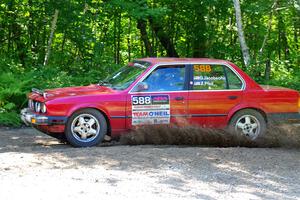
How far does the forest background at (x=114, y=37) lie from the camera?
49.4 ft

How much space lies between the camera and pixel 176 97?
9.68m

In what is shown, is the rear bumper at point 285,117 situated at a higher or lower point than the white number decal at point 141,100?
lower

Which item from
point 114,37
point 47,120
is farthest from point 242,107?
point 114,37

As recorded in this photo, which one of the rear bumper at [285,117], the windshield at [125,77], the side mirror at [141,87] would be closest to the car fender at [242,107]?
the rear bumper at [285,117]

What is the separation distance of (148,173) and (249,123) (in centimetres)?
352

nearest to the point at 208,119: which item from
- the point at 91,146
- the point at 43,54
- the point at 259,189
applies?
the point at 91,146

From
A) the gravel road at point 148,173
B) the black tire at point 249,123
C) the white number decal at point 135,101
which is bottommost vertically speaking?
the gravel road at point 148,173

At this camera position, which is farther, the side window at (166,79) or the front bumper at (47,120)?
the side window at (166,79)

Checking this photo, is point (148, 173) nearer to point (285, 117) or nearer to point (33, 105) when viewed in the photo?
point (33, 105)

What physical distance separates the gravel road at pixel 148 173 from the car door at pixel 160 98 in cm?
59

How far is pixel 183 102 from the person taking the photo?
973cm

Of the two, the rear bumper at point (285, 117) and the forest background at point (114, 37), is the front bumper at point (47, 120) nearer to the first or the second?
the forest background at point (114, 37)

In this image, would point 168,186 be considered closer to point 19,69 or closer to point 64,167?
point 64,167

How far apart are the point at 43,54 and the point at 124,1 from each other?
4.06 m
